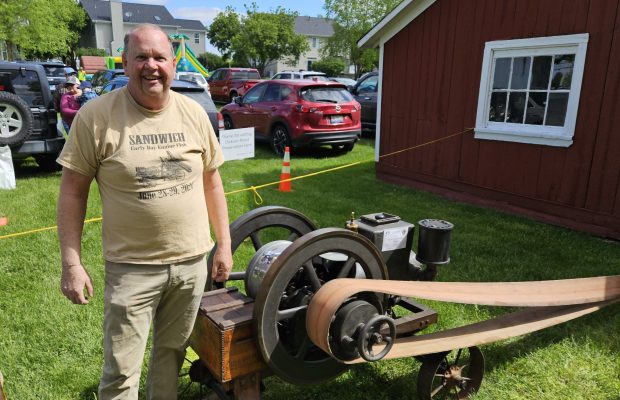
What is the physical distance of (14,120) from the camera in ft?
25.0

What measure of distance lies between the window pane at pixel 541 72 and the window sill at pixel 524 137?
64cm

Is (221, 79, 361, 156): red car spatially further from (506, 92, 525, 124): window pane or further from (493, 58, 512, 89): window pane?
(506, 92, 525, 124): window pane

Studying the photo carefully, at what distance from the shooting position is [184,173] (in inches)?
84.4

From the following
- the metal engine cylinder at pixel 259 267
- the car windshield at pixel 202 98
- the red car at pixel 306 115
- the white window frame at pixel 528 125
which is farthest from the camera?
the red car at pixel 306 115

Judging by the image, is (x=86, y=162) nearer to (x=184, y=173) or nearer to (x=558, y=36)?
(x=184, y=173)

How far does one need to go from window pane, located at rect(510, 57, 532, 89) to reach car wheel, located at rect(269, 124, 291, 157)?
5.31 metres

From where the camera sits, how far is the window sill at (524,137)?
20.0ft

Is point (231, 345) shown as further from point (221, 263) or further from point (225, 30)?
point (225, 30)

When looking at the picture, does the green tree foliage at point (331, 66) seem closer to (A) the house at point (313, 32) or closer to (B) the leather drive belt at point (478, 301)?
(A) the house at point (313, 32)

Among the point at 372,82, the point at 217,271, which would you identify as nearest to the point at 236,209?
the point at 217,271

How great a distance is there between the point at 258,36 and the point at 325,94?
3771cm

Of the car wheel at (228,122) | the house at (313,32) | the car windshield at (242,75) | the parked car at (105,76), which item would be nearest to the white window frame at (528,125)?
the car wheel at (228,122)

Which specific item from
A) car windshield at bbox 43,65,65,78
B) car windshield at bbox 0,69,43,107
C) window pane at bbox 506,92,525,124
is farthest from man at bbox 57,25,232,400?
car windshield at bbox 43,65,65,78

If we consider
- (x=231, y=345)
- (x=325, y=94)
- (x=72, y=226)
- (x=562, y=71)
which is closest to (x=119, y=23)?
(x=325, y=94)
